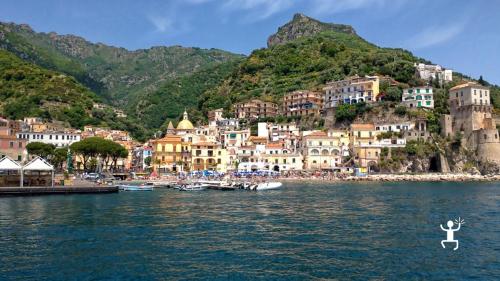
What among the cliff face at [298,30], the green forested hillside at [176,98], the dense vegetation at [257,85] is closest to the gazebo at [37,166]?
the dense vegetation at [257,85]

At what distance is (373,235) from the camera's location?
24828 mm

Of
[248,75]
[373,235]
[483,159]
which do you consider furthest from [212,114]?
[373,235]

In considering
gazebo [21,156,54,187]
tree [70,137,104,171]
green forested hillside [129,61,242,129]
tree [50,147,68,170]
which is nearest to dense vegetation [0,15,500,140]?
green forested hillside [129,61,242,129]

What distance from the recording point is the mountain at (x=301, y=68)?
112688 millimetres

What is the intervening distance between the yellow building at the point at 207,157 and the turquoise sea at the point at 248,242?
157 feet

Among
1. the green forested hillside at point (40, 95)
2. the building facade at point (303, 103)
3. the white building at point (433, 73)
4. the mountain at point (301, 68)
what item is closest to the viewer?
the white building at point (433, 73)

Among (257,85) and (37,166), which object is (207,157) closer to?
(37,166)

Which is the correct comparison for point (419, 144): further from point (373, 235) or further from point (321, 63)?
point (373, 235)

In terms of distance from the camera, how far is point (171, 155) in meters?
88.1

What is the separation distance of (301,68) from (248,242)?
11169 cm

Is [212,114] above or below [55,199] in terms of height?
above

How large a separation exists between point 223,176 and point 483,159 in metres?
43.9

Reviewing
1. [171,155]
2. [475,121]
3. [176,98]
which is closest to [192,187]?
[171,155]

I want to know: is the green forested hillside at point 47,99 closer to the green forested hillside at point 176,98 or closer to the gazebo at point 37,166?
the green forested hillside at point 176,98
